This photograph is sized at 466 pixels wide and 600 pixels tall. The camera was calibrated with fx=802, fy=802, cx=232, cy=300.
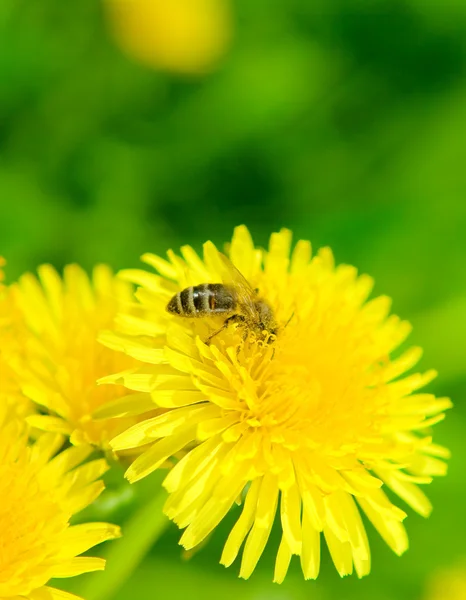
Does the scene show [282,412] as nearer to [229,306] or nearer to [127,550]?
[229,306]

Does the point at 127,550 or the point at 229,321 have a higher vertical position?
the point at 229,321

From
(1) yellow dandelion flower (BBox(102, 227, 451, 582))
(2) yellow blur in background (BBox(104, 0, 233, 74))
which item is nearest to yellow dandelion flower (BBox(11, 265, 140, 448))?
(1) yellow dandelion flower (BBox(102, 227, 451, 582))

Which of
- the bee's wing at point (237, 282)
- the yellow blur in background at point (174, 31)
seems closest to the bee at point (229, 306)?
the bee's wing at point (237, 282)

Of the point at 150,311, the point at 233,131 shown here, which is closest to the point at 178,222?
the point at 233,131

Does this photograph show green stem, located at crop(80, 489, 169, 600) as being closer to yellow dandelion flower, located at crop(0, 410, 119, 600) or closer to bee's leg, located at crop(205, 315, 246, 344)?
yellow dandelion flower, located at crop(0, 410, 119, 600)

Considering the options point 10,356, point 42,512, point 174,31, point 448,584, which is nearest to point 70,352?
point 10,356

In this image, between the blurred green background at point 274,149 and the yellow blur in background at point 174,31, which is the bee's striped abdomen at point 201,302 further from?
the yellow blur in background at point 174,31
